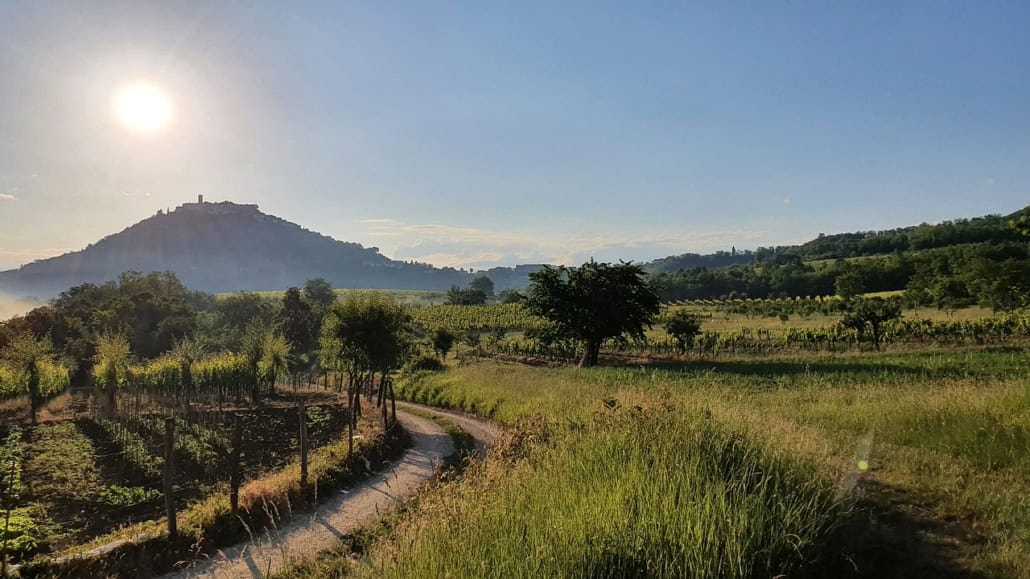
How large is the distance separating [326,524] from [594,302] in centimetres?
2422

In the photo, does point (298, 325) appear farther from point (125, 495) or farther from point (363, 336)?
point (125, 495)

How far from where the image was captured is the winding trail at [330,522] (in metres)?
8.03

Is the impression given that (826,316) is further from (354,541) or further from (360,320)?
(354,541)

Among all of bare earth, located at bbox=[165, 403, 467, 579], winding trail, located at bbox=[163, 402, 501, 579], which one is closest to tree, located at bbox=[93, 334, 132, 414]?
winding trail, located at bbox=[163, 402, 501, 579]

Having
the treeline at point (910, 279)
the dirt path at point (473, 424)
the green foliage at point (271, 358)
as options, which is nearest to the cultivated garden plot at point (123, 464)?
the dirt path at point (473, 424)

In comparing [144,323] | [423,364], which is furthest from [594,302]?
[144,323]

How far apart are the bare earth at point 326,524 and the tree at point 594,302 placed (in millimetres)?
16534

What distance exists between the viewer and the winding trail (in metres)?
8.03

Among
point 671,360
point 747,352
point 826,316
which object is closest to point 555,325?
point 671,360

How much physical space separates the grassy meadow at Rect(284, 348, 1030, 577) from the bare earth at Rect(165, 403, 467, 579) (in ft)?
3.24

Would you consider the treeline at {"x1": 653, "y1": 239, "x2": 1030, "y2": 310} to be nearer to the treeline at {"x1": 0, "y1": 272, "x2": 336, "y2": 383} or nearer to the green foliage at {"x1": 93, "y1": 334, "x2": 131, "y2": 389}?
the green foliage at {"x1": 93, "y1": 334, "x2": 131, "y2": 389}

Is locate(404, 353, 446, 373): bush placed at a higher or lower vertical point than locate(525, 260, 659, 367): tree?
lower

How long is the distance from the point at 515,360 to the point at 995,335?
33366 millimetres

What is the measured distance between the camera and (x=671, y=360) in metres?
35.1
